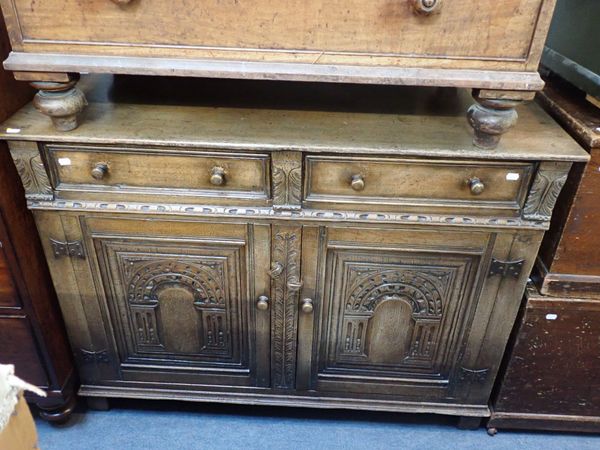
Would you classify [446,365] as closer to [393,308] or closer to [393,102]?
[393,308]

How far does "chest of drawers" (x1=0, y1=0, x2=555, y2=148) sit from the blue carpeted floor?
1.01 meters

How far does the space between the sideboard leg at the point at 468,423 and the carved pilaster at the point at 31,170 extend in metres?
1.27

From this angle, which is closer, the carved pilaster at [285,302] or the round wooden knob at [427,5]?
the round wooden knob at [427,5]

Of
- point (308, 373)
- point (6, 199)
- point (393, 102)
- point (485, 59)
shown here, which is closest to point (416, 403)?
point (308, 373)

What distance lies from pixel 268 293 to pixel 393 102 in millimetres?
566

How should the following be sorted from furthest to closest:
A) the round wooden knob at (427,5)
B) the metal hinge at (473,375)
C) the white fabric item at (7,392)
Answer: the metal hinge at (473,375) → the round wooden knob at (427,5) → the white fabric item at (7,392)

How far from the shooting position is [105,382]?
1539mm

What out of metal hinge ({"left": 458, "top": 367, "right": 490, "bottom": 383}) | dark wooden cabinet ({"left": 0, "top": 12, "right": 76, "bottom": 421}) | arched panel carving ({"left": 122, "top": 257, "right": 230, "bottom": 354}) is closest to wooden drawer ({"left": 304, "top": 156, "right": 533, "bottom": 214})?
arched panel carving ({"left": 122, "top": 257, "right": 230, "bottom": 354})

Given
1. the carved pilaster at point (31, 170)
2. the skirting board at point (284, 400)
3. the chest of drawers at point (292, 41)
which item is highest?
the chest of drawers at point (292, 41)

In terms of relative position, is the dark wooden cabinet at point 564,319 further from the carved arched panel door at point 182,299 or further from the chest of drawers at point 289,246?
the carved arched panel door at point 182,299

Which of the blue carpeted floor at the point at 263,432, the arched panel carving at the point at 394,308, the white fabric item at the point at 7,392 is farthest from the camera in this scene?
the blue carpeted floor at the point at 263,432

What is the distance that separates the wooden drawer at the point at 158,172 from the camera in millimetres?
1153

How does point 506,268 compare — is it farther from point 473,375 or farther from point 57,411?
point 57,411

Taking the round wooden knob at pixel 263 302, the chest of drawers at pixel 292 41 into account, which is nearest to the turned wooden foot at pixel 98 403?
the round wooden knob at pixel 263 302
